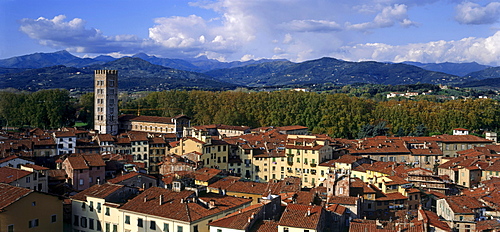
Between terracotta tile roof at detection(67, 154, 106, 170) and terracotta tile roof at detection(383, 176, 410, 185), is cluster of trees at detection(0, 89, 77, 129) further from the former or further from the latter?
terracotta tile roof at detection(383, 176, 410, 185)

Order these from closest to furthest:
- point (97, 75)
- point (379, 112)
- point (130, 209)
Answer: point (130, 209) < point (97, 75) < point (379, 112)

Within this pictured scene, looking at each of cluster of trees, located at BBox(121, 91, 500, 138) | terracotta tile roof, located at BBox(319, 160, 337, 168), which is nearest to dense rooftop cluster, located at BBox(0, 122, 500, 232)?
terracotta tile roof, located at BBox(319, 160, 337, 168)

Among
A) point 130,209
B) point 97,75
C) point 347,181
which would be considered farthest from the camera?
point 97,75

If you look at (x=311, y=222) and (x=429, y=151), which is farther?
(x=429, y=151)

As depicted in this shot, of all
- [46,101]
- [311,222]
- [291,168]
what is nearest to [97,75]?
[46,101]

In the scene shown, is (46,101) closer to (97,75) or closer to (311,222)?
(97,75)

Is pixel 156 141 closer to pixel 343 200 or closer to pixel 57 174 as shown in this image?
pixel 57 174

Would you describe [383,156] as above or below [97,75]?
below

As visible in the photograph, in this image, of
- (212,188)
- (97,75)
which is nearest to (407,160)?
(212,188)
